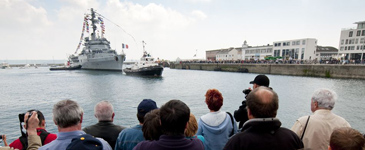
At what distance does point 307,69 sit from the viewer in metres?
40.4

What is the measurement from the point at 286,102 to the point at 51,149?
58.6 feet

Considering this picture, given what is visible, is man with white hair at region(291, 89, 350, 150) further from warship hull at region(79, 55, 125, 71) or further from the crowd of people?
warship hull at region(79, 55, 125, 71)

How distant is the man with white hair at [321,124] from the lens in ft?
7.51

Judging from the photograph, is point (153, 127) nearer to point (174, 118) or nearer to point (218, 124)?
point (174, 118)

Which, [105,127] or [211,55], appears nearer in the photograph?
[105,127]

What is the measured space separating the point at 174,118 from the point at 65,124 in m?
1.16

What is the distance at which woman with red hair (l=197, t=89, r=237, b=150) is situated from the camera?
2750mm

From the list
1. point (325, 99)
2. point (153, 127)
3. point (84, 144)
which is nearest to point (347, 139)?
point (325, 99)

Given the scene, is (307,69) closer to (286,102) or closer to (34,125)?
(286,102)

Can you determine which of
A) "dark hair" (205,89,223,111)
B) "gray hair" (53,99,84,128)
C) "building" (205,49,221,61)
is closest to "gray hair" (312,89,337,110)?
"dark hair" (205,89,223,111)

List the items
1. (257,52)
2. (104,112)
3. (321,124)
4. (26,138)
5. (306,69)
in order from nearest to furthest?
(26,138) < (321,124) < (104,112) < (306,69) < (257,52)

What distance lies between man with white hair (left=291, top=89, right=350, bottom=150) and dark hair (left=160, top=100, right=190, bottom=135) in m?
1.81

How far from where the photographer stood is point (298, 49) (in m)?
60.5

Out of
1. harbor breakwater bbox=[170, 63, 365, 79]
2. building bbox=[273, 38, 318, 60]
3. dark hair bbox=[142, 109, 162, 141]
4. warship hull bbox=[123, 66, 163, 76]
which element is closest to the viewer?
dark hair bbox=[142, 109, 162, 141]
